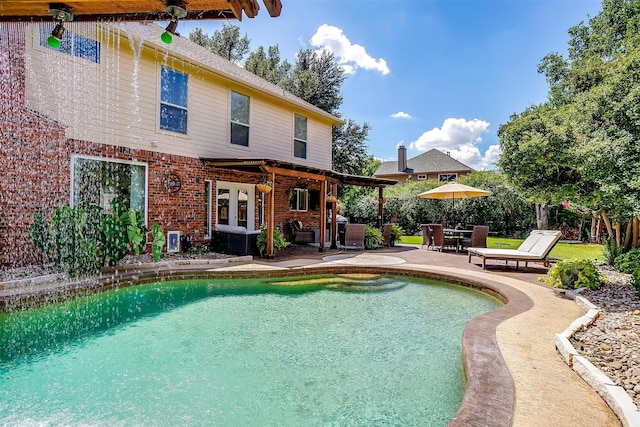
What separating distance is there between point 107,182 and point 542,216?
20.2m

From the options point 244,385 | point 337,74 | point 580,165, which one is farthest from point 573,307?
point 337,74

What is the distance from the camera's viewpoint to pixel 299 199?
1491 cm

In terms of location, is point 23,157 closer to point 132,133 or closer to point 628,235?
point 132,133

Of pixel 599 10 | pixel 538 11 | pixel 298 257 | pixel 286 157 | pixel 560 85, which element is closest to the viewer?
pixel 298 257

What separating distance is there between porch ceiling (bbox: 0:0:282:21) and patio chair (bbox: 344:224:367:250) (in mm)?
10511

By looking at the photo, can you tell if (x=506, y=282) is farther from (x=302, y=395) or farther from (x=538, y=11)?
(x=538, y=11)

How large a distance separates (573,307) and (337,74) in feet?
73.0

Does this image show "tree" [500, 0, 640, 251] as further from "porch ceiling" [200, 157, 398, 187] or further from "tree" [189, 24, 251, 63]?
"tree" [189, 24, 251, 63]

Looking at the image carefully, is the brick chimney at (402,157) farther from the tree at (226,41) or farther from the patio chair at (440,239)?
the patio chair at (440,239)

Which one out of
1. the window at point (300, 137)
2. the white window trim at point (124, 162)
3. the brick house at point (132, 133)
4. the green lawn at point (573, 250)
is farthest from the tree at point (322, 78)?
the white window trim at point (124, 162)

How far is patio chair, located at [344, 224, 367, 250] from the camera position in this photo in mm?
12930

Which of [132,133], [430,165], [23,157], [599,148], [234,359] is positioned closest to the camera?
[234,359]

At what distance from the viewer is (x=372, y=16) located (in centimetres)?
1238

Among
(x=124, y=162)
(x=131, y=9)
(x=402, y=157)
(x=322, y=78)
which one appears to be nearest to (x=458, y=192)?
(x=124, y=162)
